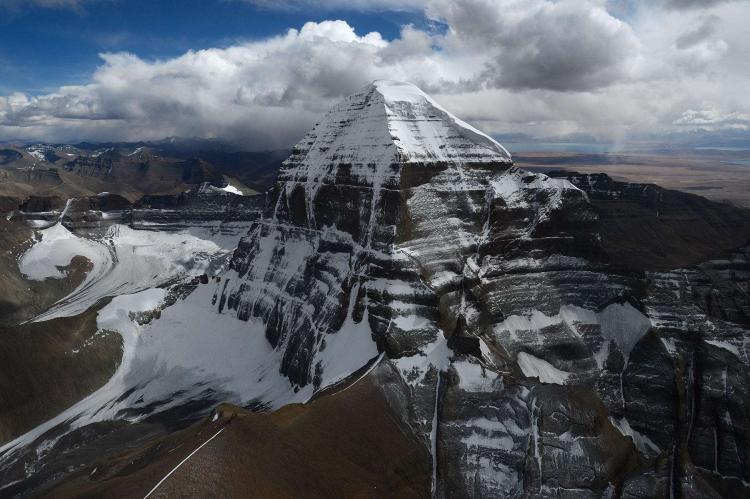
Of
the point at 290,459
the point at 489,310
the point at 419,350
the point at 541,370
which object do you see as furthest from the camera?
the point at 489,310

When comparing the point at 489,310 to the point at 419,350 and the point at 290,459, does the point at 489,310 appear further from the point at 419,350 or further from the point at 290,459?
the point at 290,459

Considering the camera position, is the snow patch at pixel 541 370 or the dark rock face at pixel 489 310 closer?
the dark rock face at pixel 489 310

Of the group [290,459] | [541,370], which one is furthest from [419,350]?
[290,459]

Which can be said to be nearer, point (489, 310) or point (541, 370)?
point (541, 370)

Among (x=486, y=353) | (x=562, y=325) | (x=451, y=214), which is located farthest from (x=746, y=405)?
(x=451, y=214)

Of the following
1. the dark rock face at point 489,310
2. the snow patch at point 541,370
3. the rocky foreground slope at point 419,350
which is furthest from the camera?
the snow patch at point 541,370

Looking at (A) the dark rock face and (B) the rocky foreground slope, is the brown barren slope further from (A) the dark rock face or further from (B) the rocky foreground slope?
(A) the dark rock face

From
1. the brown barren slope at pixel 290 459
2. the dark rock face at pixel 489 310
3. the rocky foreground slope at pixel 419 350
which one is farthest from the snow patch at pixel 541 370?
the brown barren slope at pixel 290 459

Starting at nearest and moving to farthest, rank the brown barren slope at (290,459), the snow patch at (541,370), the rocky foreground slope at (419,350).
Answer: the brown barren slope at (290,459), the rocky foreground slope at (419,350), the snow patch at (541,370)

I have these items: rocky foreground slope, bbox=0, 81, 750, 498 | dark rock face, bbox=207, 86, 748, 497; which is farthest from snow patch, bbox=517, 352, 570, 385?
rocky foreground slope, bbox=0, 81, 750, 498

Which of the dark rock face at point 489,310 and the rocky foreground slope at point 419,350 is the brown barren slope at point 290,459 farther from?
the dark rock face at point 489,310
